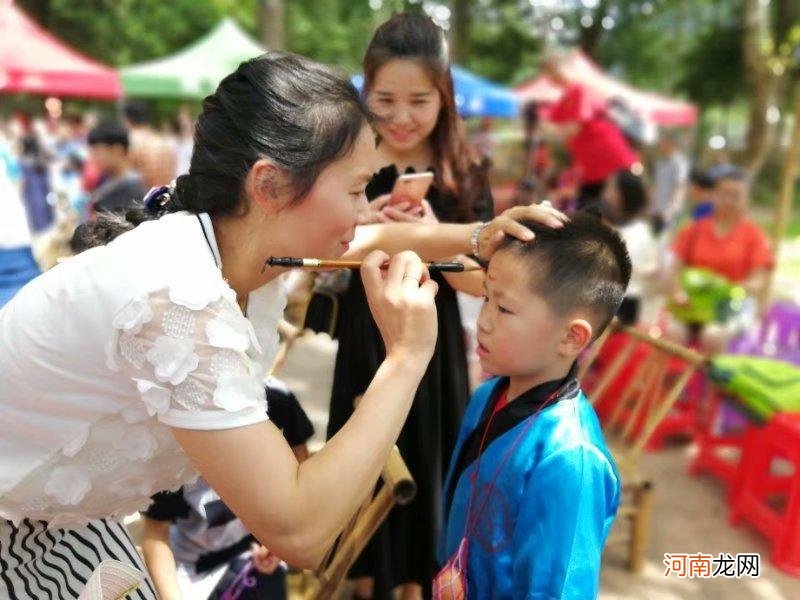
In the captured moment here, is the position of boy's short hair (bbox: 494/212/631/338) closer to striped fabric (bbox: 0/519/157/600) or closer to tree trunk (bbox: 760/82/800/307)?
striped fabric (bbox: 0/519/157/600)

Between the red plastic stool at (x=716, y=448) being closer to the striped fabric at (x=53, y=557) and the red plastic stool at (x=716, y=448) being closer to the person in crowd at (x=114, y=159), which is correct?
the striped fabric at (x=53, y=557)

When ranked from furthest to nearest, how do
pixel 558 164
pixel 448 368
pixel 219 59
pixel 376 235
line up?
pixel 558 164 < pixel 219 59 < pixel 448 368 < pixel 376 235

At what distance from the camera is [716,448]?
3727 millimetres

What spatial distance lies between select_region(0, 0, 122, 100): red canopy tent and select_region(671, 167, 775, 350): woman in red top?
21.2 feet

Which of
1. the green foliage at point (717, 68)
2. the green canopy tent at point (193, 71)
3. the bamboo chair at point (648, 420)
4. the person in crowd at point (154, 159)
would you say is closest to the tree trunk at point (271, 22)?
the green canopy tent at point (193, 71)

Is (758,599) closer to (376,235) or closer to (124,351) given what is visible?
(376,235)

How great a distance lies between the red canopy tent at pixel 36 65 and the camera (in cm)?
754

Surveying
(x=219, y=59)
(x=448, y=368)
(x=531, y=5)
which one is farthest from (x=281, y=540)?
(x=531, y=5)

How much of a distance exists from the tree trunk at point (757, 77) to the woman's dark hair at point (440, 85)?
7204mm

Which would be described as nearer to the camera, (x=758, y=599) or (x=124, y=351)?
(x=124, y=351)

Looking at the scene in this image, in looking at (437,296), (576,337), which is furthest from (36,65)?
(576,337)

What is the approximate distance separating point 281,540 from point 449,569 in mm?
513

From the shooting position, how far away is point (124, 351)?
→ 1037 mm

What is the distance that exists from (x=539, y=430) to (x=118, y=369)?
76 cm
